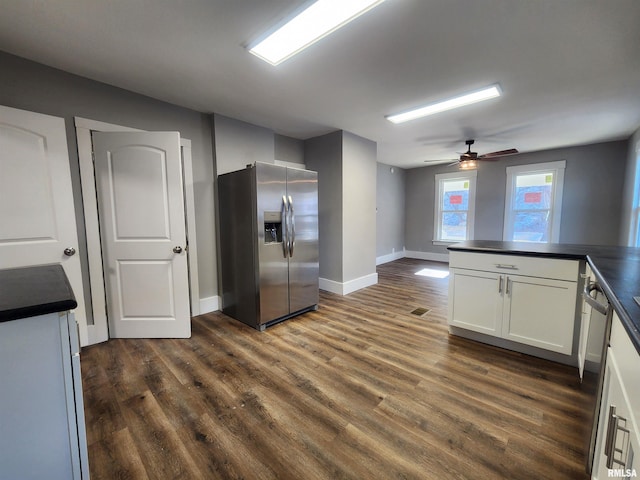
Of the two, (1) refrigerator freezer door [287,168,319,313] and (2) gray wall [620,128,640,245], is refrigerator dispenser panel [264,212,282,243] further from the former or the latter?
(2) gray wall [620,128,640,245]

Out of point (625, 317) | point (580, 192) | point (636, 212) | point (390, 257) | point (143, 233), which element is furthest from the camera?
point (390, 257)

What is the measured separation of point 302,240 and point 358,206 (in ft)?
4.65

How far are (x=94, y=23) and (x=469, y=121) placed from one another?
3.88 metres

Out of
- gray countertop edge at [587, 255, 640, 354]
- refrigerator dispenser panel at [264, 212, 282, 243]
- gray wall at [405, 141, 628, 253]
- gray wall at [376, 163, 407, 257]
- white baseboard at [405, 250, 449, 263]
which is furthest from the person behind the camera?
white baseboard at [405, 250, 449, 263]

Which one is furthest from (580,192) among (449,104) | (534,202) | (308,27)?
(308,27)

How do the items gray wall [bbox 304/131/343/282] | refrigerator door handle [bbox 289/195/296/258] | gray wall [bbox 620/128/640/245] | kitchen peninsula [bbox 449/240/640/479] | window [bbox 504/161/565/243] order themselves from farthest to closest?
window [bbox 504/161/565/243] < gray wall [bbox 304/131/343/282] < gray wall [bbox 620/128/640/245] < refrigerator door handle [bbox 289/195/296/258] < kitchen peninsula [bbox 449/240/640/479]

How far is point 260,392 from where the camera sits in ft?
6.08

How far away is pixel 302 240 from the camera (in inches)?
125

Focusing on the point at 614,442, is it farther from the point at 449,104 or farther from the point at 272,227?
the point at 449,104

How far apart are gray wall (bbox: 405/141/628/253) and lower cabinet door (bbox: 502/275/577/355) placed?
13.2 ft

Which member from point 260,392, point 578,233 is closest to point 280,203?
point 260,392

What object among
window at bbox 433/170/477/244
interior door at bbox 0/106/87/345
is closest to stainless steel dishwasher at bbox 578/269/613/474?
interior door at bbox 0/106/87/345

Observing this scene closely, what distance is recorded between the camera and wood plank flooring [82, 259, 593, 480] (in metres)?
1.32

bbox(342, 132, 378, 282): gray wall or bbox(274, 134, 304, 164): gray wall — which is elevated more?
bbox(274, 134, 304, 164): gray wall
